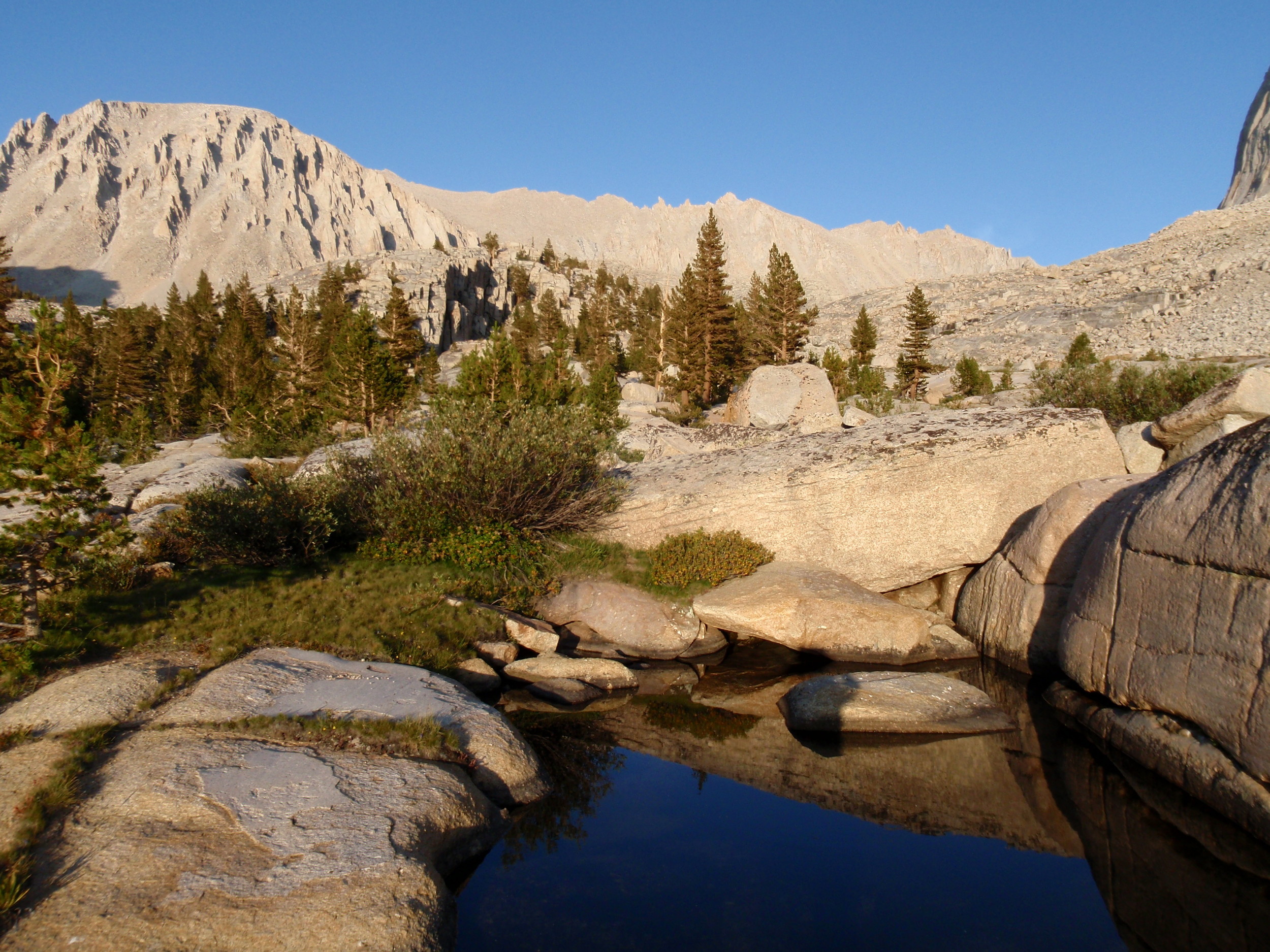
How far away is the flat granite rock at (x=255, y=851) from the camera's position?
4.35 metres

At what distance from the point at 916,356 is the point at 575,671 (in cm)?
4162

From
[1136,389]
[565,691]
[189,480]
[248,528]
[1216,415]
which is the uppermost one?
[1136,389]

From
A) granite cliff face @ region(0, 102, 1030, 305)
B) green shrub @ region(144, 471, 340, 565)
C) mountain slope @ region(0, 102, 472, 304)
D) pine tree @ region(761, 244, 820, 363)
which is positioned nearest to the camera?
green shrub @ region(144, 471, 340, 565)

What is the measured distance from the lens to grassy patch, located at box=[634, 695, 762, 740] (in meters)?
9.24

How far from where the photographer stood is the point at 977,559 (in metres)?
12.5

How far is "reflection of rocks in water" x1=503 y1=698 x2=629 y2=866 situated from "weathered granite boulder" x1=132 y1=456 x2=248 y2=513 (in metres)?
8.60

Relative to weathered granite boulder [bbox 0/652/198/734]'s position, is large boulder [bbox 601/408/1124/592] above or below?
above

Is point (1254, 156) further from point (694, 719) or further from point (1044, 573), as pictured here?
point (694, 719)

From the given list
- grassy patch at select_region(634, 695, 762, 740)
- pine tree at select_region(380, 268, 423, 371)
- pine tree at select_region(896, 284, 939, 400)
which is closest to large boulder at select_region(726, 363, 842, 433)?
grassy patch at select_region(634, 695, 762, 740)

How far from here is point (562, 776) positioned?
7.97m

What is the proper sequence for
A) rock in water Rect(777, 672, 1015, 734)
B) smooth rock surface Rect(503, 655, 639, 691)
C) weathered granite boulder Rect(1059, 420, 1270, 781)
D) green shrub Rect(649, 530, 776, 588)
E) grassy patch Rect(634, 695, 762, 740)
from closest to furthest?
weathered granite boulder Rect(1059, 420, 1270, 781) < rock in water Rect(777, 672, 1015, 734) < grassy patch Rect(634, 695, 762, 740) < smooth rock surface Rect(503, 655, 639, 691) < green shrub Rect(649, 530, 776, 588)

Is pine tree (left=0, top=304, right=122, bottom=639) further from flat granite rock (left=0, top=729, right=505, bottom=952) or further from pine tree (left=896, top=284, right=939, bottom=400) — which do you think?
pine tree (left=896, top=284, right=939, bottom=400)

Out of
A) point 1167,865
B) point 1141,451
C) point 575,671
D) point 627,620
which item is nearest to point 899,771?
point 1167,865

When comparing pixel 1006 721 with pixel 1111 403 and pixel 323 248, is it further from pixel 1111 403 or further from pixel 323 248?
pixel 323 248
